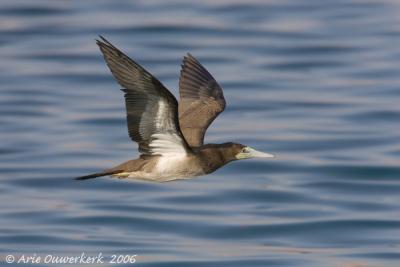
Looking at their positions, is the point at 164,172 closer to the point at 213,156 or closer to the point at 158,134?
the point at 158,134

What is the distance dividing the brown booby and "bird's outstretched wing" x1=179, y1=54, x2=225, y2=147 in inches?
0.7

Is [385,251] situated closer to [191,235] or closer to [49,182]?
[191,235]

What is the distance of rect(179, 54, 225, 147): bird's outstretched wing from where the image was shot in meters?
14.7

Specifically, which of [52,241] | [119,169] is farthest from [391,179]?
[119,169]

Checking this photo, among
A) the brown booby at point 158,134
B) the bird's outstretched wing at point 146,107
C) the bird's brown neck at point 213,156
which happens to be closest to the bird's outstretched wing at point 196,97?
the brown booby at point 158,134

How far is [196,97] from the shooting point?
15.2 metres

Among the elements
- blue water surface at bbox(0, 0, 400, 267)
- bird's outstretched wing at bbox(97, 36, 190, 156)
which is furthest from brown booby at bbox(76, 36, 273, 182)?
blue water surface at bbox(0, 0, 400, 267)

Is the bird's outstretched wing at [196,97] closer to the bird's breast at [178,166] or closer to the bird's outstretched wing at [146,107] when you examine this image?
the bird's breast at [178,166]

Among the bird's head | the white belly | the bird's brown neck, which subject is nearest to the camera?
the white belly

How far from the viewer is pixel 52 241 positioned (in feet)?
57.1

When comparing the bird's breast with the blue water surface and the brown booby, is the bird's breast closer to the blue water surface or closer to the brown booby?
the brown booby

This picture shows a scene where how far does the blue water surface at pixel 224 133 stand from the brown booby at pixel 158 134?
3071 mm

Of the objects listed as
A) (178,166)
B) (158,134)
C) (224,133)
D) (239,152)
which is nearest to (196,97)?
(239,152)

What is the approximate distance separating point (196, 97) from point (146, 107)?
119 inches
